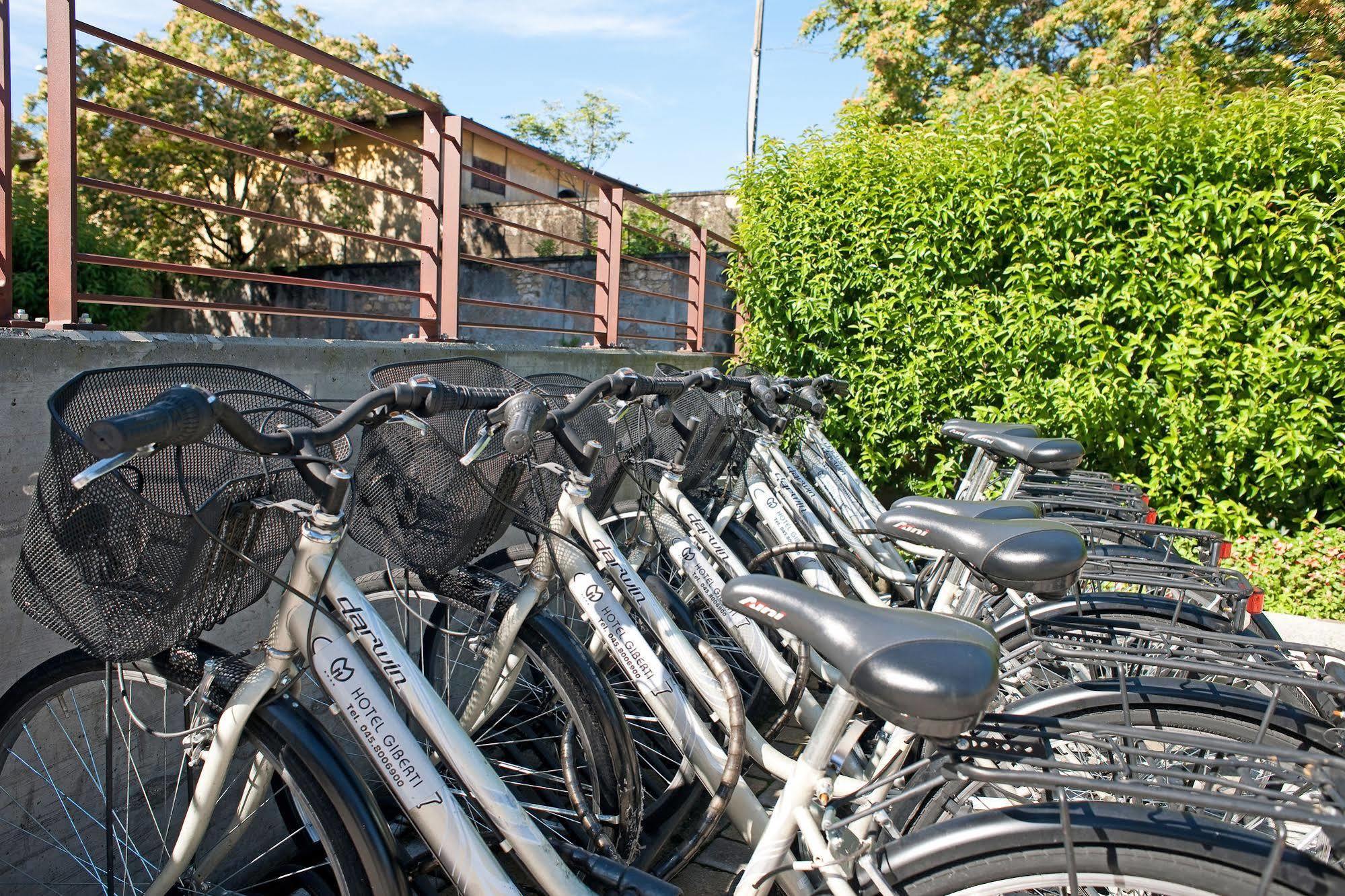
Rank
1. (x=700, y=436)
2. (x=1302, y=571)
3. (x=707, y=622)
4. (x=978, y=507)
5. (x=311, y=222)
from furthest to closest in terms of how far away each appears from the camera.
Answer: (x=1302, y=571), (x=311, y=222), (x=707, y=622), (x=700, y=436), (x=978, y=507)

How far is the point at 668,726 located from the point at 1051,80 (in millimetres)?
5086

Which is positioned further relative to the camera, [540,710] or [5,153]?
[540,710]

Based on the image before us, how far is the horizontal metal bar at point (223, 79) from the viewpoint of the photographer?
254 centimetres

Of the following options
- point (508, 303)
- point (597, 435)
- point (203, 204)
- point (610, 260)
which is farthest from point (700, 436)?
point (508, 303)

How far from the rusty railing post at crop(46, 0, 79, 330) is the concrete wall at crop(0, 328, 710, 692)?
0.57 ft

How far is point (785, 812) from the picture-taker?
1.63 m

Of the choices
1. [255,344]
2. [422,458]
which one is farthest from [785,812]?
[255,344]

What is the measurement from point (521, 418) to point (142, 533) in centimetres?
70

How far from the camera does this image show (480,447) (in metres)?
1.94

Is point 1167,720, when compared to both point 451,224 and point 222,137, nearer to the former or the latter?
point 451,224

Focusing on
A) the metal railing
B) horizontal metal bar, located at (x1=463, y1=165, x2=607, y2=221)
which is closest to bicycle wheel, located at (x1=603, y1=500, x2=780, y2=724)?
the metal railing

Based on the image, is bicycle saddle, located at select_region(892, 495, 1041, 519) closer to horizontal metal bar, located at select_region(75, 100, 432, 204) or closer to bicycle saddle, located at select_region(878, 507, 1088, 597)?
bicycle saddle, located at select_region(878, 507, 1088, 597)

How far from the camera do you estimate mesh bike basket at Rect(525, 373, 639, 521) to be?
8.55 ft

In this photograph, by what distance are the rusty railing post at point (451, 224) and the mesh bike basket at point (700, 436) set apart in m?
1.09
